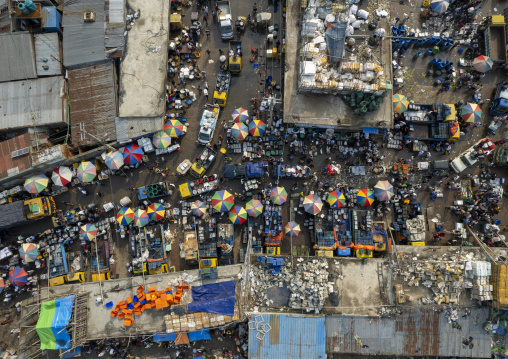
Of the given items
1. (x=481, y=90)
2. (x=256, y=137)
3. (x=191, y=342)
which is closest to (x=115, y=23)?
(x=256, y=137)

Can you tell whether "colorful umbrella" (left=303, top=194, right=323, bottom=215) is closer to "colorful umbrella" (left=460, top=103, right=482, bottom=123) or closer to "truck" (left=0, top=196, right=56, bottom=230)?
"colorful umbrella" (left=460, top=103, right=482, bottom=123)

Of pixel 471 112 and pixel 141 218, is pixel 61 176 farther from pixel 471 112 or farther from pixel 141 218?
pixel 471 112

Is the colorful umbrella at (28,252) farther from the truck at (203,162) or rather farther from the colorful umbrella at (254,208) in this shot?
the colorful umbrella at (254,208)

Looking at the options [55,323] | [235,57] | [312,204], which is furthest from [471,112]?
[55,323]

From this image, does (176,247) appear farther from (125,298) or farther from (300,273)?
(300,273)

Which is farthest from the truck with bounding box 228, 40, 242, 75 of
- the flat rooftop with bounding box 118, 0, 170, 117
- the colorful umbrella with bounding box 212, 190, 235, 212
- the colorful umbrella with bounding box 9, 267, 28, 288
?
the colorful umbrella with bounding box 9, 267, 28, 288

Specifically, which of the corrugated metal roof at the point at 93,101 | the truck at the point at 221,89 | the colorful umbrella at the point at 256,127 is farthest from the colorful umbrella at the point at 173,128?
the colorful umbrella at the point at 256,127
